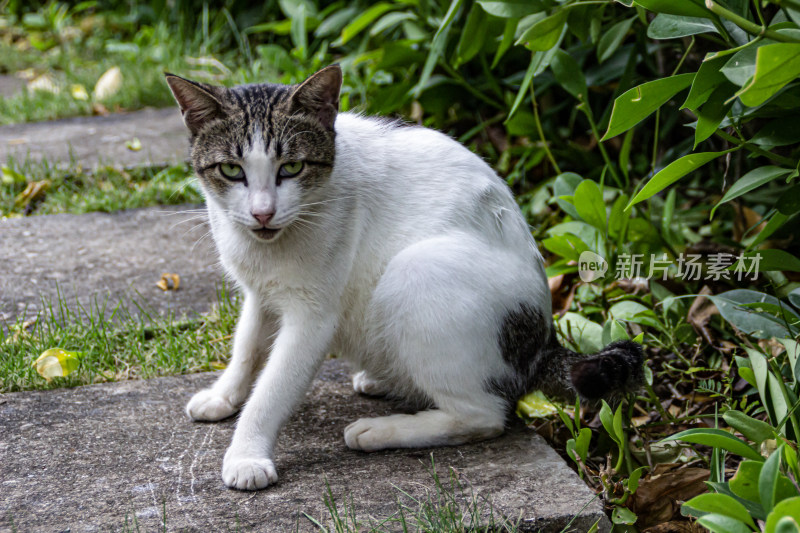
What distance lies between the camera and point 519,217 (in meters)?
2.78

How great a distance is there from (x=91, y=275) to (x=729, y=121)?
8.92 ft

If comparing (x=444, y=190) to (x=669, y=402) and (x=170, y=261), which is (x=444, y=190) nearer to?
(x=669, y=402)

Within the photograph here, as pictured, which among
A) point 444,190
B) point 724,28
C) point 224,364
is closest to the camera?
point 724,28

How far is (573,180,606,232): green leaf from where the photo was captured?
298 centimetres

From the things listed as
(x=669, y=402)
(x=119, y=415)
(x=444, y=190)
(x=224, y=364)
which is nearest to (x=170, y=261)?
(x=224, y=364)

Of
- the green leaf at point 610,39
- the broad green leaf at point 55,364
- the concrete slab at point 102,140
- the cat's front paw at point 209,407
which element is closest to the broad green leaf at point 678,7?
the green leaf at point 610,39

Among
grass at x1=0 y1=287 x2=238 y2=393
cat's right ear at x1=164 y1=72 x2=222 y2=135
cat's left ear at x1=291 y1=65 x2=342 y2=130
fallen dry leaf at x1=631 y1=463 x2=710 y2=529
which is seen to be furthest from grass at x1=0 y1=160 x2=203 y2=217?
fallen dry leaf at x1=631 y1=463 x2=710 y2=529

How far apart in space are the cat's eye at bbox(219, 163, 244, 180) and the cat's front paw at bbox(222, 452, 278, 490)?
830mm

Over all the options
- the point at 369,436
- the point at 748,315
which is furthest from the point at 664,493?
the point at 369,436

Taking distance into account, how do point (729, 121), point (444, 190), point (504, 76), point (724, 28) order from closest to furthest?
point (724, 28) → point (729, 121) → point (444, 190) → point (504, 76)

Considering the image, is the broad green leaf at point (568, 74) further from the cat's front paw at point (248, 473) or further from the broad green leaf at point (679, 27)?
the cat's front paw at point (248, 473)

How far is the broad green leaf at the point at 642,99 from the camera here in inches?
86.0

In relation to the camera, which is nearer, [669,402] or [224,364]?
[669,402]

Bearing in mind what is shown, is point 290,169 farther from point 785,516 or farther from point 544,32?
point 785,516
